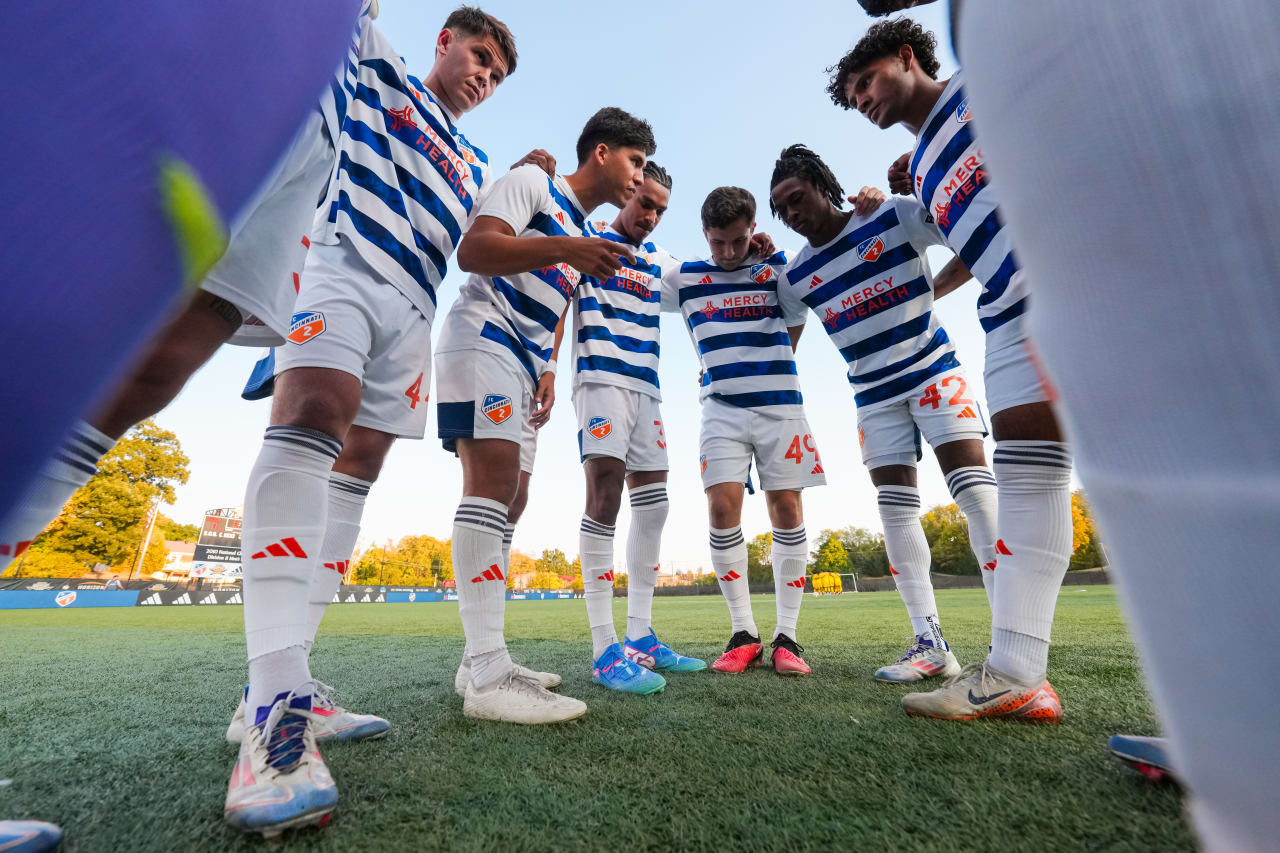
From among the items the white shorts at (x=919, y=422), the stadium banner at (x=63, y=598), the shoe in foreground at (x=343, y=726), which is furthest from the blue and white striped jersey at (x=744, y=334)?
the stadium banner at (x=63, y=598)

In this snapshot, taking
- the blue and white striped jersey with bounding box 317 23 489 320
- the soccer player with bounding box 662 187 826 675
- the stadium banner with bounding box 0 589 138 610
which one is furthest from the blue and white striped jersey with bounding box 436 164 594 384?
the stadium banner with bounding box 0 589 138 610

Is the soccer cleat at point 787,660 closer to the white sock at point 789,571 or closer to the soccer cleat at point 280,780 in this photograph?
the white sock at point 789,571

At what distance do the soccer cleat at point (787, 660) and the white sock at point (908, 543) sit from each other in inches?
23.9

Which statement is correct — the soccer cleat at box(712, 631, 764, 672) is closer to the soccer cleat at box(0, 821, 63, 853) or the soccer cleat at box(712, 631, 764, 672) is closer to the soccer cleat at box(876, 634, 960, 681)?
the soccer cleat at box(876, 634, 960, 681)

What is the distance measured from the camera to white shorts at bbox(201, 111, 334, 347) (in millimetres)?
1070

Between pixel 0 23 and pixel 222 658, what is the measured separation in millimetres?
4428

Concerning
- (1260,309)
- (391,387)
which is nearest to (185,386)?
(391,387)

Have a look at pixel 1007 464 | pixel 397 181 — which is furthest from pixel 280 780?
pixel 1007 464

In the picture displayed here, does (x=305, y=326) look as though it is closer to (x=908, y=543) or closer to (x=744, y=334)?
(x=744, y=334)

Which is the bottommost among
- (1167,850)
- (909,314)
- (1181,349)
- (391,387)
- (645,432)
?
(1167,850)

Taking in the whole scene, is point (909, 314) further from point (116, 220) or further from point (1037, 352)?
point (116, 220)

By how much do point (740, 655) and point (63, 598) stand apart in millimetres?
20521

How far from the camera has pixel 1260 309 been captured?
358 millimetres

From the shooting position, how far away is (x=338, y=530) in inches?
83.4
